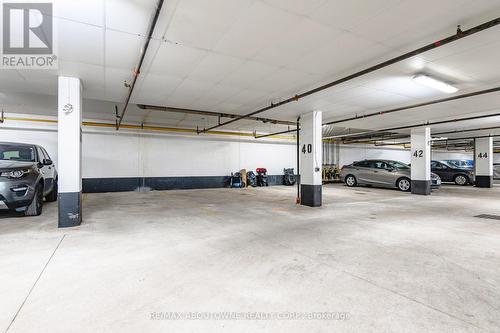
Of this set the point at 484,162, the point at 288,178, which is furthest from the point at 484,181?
the point at 288,178

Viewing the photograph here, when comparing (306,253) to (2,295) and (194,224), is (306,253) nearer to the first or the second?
(194,224)

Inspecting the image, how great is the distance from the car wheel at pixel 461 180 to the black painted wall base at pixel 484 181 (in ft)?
2.21

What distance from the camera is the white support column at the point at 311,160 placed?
6.31 meters

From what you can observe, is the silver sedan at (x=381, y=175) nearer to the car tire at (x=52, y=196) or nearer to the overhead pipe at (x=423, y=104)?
the overhead pipe at (x=423, y=104)

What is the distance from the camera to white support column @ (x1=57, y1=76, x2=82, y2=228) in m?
4.11

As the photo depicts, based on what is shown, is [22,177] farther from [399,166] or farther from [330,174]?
[330,174]

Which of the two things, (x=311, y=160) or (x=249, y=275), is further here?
(x=311, y=160)

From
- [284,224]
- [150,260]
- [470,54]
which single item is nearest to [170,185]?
[284,224]

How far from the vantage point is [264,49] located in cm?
326

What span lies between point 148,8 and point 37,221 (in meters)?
4.21

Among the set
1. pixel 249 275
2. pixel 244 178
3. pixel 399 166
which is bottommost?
pixel 249 275

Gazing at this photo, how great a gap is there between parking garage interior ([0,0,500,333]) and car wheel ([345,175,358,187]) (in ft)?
18.3

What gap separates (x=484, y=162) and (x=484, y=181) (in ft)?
2.97

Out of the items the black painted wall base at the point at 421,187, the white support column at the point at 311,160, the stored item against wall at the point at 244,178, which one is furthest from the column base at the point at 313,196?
the stored item against wall at the point at 244,178
